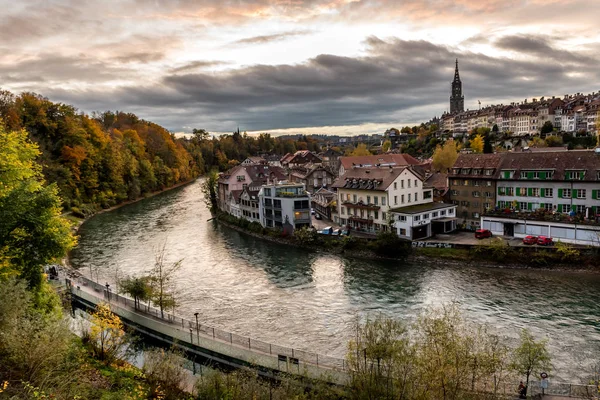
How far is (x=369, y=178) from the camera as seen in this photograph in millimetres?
49125

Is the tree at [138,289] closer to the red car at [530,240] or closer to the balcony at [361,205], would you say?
the balcony at [361,205]

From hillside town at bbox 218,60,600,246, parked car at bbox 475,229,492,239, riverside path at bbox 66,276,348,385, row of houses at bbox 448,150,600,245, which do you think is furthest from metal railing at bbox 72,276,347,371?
row of houses at bbox 448,150,600,245

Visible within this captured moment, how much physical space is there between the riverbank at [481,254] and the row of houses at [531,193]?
2825 millimetres

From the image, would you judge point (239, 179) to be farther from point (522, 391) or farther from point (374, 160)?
point (522, 391)

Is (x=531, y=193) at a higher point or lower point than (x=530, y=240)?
higher

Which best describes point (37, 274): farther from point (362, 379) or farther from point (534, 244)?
point (534, 244)

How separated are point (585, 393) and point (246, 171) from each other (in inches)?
2122

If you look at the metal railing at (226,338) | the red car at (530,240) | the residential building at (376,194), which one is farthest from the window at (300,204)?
the metal railing at (226,338)

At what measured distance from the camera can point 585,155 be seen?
40031 mm

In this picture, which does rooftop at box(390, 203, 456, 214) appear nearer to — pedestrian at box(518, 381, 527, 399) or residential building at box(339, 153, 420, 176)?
Answer: pedestrian at box(518, 381, 527, 399)

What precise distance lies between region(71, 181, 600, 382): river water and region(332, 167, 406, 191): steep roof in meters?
9.62

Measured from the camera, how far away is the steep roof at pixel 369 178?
Answer: 4677 centimetres

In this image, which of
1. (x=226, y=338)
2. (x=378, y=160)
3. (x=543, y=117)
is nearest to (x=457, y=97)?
(x=543, y=117)

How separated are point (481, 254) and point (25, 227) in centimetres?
3325
